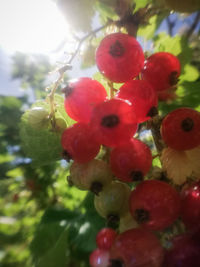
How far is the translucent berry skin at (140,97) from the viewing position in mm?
871

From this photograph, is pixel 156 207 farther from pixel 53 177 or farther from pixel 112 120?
pixel 53 177

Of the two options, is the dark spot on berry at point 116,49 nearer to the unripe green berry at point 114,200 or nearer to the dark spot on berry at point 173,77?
the dark spot on berry at point 173,77

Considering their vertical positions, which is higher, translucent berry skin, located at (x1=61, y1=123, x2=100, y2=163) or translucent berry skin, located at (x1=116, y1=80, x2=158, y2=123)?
translucent berry skin, located at (x1=116, y1=80, x2=158, y2=123)

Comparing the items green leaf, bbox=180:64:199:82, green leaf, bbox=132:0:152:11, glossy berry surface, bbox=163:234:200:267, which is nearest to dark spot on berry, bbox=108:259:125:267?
glossy berry surface, bbox=163:234:200:267

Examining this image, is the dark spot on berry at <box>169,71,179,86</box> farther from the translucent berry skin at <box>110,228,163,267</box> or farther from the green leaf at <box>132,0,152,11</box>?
the translucent berry skin at <box>110,228,163,267</box>

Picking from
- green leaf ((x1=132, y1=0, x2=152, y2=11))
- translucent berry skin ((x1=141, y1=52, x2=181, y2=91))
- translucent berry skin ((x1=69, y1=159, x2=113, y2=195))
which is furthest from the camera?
green leaf ((x1=132, y1=0, x2=152, y2=11))

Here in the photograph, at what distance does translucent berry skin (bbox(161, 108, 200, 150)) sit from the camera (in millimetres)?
880

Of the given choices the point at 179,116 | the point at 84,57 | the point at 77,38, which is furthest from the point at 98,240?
the point at 84,57

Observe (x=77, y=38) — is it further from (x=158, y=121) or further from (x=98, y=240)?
(x=98, y=240)

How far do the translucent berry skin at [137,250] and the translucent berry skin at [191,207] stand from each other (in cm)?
11

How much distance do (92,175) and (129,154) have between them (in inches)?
5.6

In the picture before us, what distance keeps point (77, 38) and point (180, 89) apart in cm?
72

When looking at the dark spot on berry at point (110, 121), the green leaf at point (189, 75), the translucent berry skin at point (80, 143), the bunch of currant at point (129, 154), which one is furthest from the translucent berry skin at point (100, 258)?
the green leaf at point (189, 75)

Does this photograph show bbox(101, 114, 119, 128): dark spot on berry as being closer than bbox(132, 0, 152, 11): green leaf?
Yes
